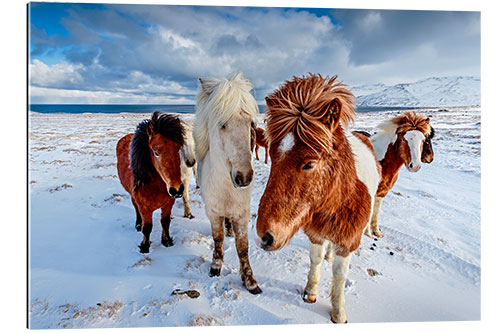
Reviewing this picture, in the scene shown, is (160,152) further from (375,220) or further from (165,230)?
(375,220)

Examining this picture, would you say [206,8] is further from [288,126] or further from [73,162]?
[73,162]

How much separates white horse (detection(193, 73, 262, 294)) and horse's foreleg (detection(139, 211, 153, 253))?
2.27ft

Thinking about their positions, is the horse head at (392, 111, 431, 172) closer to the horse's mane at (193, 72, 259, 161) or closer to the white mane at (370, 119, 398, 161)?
the white mane at (370, 119, 398, 161)

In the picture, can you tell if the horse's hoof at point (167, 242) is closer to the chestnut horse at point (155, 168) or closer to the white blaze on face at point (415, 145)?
the chestnut horse at point (155, 168)

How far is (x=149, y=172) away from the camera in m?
2.11

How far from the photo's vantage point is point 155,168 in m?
2.07

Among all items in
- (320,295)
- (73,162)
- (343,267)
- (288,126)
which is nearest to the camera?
(288,126)

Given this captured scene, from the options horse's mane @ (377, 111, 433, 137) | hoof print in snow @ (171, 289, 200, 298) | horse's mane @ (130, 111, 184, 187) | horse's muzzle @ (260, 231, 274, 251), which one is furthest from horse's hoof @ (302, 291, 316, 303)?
horse's mane @ (377, 111, 433, 137)

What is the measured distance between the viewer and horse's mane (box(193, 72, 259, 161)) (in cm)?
153

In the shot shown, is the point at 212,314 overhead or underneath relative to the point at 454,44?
underneath

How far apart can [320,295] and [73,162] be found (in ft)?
11.6

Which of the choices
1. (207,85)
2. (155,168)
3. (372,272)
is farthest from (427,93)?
(155,168)

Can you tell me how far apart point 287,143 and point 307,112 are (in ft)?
0.64
